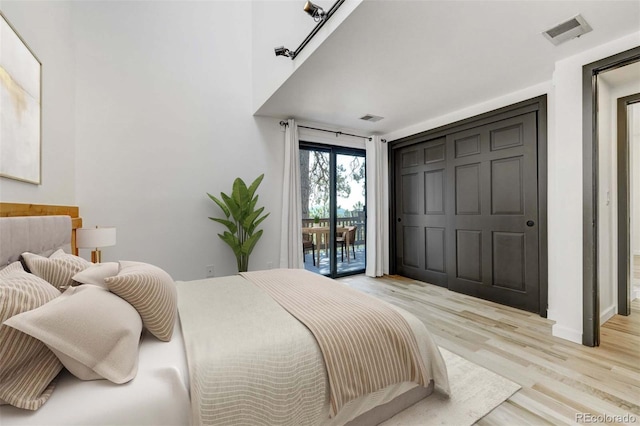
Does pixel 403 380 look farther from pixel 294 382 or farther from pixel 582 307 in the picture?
pixel 582 307

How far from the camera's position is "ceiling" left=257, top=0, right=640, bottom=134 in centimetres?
175

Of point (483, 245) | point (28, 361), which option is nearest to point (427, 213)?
point (483, 245)

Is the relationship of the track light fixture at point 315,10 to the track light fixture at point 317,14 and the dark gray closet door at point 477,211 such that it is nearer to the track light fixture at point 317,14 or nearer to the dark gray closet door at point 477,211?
the track light fixture at point 317,14

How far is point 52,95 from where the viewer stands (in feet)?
6.84

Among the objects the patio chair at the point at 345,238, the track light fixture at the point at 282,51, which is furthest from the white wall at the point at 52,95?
the patio chair at the point at 345,238

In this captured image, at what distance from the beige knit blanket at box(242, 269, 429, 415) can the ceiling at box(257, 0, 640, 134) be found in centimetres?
181

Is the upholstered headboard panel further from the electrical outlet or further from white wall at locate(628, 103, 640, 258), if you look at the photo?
white wall at locate(628, 103, 640, 258)

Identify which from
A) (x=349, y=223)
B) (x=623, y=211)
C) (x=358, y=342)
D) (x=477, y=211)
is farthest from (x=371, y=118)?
(x=358, y=342)

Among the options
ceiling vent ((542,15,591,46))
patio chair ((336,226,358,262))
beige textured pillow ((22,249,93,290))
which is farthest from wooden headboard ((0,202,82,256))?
ceiling vent ((542,15,591,46))

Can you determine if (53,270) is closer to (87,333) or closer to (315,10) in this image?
(87,333)

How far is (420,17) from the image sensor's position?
179 cm

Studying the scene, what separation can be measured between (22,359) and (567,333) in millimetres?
3336

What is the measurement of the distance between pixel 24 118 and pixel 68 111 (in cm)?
108

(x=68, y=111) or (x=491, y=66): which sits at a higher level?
(x=491, y=66)
